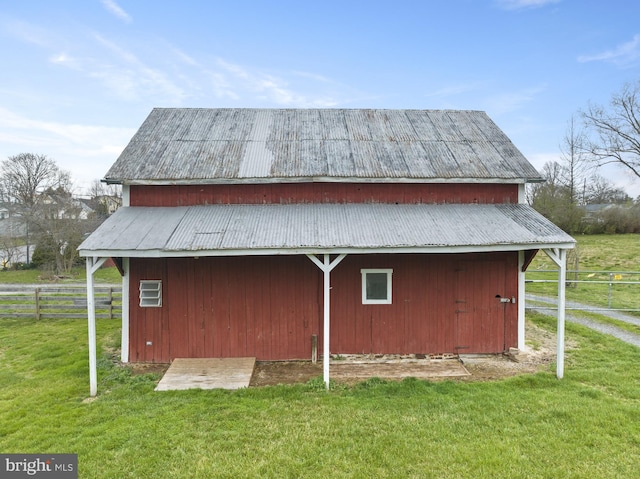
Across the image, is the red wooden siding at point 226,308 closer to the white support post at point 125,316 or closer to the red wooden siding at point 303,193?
the white support post at point 125,316

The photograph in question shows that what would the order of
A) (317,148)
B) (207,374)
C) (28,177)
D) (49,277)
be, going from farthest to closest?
(28,177), (49,277), (317,148), (207,374)

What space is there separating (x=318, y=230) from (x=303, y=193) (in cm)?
167

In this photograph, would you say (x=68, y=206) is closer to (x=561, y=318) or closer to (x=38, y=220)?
(x=38, y=220)

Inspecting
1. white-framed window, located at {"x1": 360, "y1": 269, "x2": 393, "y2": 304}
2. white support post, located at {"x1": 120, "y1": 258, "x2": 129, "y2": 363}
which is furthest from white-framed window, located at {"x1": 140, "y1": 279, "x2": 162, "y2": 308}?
white-framed window, located at {"x1": 360, "y1": 269, "x2": 393, "y2": 304}

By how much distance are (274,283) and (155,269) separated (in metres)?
2.61

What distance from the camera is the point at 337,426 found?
5.01m

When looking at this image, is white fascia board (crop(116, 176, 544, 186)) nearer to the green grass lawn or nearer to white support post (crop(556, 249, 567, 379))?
white support post (crop(556, 249, 567, 379))

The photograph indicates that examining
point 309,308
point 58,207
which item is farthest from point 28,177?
point 309,308

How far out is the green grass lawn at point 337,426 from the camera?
13.7ft

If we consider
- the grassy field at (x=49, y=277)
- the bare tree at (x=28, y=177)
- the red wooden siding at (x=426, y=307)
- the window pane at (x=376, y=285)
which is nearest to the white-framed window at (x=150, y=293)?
the red wooden siding at (x=426, y=307)

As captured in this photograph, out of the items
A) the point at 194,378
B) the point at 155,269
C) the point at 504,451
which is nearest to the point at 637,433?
the point at 504,451

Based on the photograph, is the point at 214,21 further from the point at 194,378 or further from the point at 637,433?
the point at 637,433

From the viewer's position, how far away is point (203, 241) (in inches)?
257

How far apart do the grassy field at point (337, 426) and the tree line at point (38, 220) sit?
850 inches
